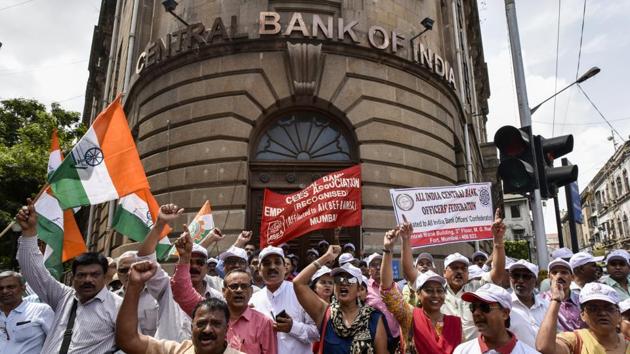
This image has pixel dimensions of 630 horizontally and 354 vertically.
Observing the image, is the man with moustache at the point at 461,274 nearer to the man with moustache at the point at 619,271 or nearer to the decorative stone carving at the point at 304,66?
the man with moustache at the point at 619,271

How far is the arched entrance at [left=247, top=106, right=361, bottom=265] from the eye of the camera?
11820mm

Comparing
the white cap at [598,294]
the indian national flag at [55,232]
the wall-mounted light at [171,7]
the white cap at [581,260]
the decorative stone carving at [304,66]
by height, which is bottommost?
the white cap at [598,294]

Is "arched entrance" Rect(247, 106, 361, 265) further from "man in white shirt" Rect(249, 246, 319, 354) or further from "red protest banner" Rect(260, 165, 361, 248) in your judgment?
"man in white shirt" Rect(249, 246, 319, 354)

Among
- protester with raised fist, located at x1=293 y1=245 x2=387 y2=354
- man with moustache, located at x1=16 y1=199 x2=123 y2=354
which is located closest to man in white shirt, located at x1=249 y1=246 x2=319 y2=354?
protester with raised fist, located at x1=293 y1=245 x2=387 y2=354

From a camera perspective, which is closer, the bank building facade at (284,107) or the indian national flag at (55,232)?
the indian national flag at (55,232)

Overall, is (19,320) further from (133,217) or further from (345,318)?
(345,318)

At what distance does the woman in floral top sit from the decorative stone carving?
836 cm

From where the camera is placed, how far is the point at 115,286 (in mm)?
5746

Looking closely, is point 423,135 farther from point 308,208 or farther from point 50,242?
point 50,242

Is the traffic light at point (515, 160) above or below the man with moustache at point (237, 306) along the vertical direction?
above

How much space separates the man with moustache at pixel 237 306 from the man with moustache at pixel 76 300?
1.76ft

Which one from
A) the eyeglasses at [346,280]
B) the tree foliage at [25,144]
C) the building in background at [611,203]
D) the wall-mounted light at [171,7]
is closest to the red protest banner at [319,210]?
the eyeglasses at [346,280]

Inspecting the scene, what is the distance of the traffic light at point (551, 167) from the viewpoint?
6.06m

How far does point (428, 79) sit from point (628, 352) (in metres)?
11.3
